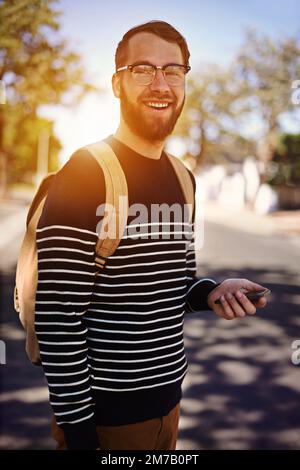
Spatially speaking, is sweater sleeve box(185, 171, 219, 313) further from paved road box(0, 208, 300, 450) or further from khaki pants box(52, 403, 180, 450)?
paved road box(0, 208, 300, 450)

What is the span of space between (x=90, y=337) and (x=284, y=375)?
3109 millimetres

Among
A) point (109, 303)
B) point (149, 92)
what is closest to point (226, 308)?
point (109, 303)

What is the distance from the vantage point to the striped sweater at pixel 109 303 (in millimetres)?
1271

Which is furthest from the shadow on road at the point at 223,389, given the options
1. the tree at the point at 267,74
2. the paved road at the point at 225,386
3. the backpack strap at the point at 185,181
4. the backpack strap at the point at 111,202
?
the tree at the point at 267,74

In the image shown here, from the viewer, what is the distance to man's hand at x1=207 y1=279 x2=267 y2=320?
1404mm

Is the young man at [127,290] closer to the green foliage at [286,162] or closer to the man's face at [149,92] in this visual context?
the man's face at [149,92]

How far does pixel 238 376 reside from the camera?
13.0ft

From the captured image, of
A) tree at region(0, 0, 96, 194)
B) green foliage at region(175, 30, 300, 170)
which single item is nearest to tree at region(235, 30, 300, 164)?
green foliage at region(175, 30, 300, 170)

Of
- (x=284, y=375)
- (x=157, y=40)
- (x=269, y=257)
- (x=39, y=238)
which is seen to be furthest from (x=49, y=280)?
(x=269, y=257)

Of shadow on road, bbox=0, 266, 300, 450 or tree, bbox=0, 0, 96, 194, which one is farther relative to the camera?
shadow on road, bbox=0, 266, 300, 450

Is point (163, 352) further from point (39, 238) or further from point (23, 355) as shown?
point (23, 355)

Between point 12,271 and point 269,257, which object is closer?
point 12,271

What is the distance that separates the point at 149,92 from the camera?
4.52ft

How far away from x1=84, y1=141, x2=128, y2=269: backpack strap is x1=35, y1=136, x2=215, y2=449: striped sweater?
0.08 ft
